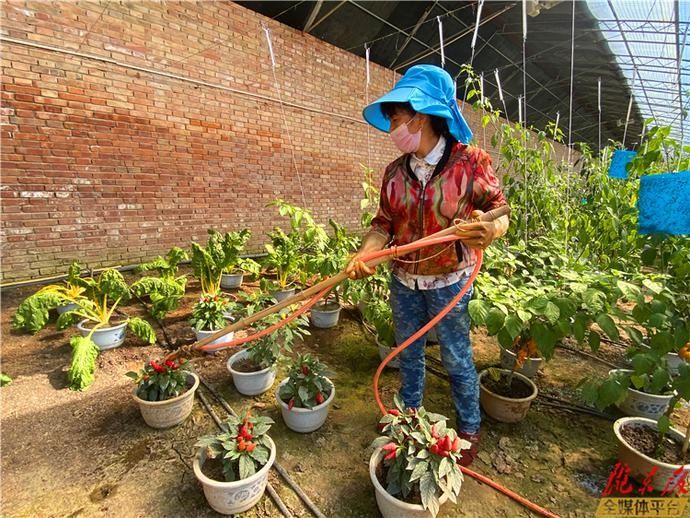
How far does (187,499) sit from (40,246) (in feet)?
13.5

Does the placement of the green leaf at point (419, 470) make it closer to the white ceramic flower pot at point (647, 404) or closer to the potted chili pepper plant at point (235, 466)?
the potted chili pepper plant at point (235, 466)

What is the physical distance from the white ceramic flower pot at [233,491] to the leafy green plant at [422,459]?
611mm

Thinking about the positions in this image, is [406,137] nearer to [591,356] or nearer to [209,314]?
[209,314]

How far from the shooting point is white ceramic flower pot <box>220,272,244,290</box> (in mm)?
4688

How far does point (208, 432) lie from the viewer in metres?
2.14

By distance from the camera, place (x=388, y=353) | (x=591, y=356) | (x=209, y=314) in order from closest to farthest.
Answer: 1. (x=388, y=353)
2. (x=209, y=314)
3. (x=591, y=356)

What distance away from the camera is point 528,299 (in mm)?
1833

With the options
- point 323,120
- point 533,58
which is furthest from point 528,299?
point 533,58

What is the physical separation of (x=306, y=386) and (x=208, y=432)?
0.70m

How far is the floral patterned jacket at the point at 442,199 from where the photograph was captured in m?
1.63

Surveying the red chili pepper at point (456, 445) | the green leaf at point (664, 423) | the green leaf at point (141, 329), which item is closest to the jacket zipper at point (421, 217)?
the red chili pepper at point (456, 445)

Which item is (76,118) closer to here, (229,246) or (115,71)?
(115,71)

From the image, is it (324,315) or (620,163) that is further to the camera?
(324,315)

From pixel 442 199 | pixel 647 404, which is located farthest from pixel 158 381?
pixel 647 404
